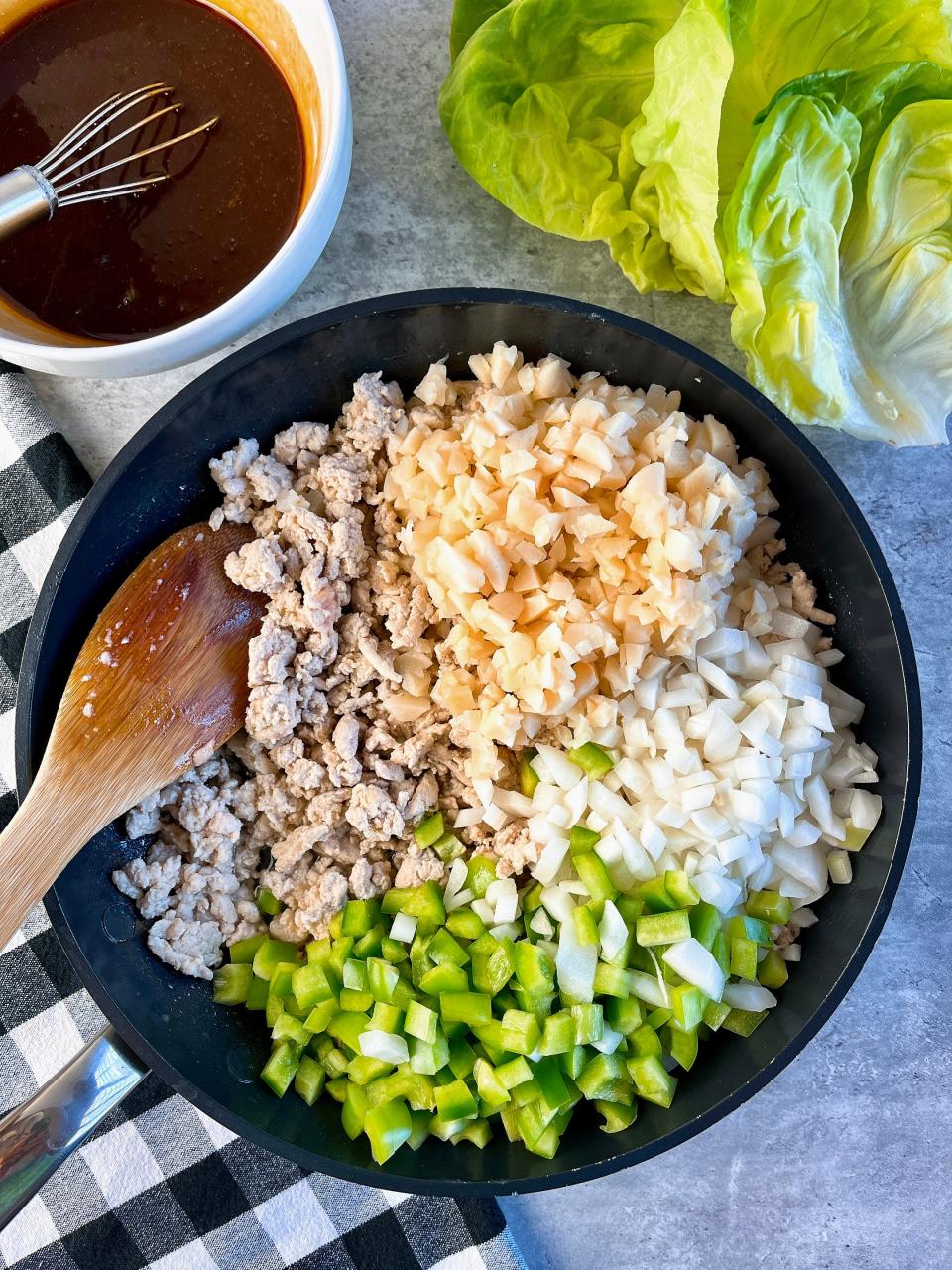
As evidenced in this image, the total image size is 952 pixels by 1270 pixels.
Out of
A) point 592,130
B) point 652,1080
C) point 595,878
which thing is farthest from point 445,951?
point 592,130

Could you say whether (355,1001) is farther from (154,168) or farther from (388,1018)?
(154,168)

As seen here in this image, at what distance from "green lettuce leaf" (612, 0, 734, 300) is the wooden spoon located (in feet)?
2.75

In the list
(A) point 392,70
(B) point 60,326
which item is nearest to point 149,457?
(B) point 60,326

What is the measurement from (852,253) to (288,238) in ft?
2.94

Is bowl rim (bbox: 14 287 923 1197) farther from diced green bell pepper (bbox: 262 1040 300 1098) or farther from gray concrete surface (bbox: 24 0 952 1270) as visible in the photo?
gray concrete surface (bbox: 24 0 952 1270)

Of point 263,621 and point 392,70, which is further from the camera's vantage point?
point 392,70

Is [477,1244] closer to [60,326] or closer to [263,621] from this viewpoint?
[263,621]

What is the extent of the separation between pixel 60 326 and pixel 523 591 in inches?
31.8

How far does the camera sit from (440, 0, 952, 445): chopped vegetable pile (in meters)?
1.54

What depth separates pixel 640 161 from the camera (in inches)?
64.2

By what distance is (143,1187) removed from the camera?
184 centimetres

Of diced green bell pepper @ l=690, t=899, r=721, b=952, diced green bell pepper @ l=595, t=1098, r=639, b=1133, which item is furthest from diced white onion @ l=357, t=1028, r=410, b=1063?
diced green bell pepper @ l=690, t=899, r=721, b=952

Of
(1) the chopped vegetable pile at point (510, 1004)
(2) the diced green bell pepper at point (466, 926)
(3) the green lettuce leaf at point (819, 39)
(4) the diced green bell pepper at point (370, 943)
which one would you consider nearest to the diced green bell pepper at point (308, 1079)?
(1) the chopped vegetable pile at point (510, 1004)

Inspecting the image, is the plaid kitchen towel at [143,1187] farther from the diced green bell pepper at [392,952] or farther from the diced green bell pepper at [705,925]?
the diced green bell pepper at [705,925]
